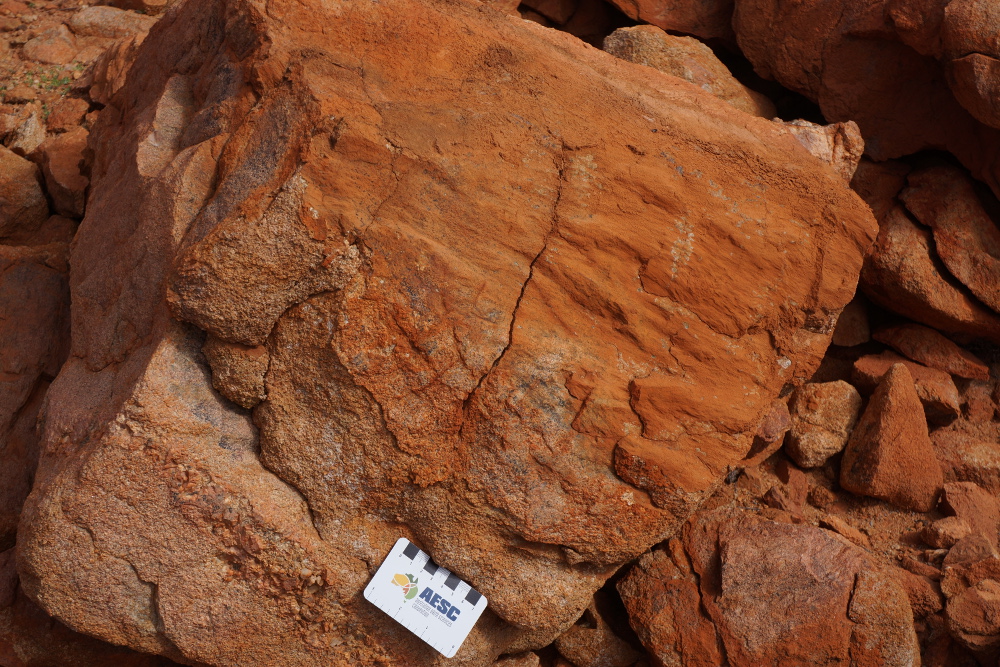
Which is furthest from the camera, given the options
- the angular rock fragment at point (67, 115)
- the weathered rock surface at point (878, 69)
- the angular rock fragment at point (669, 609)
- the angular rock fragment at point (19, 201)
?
the angular rock fragment at point (67, 115)

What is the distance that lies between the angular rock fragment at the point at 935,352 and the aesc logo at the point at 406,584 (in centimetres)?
265

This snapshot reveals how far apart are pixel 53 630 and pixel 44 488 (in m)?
0.60

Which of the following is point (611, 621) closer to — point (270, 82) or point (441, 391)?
point (441, 391)

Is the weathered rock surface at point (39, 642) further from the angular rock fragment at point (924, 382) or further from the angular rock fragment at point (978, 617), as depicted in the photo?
the angular rock fragment at point (924, 382)

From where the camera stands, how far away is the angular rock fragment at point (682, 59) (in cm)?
408

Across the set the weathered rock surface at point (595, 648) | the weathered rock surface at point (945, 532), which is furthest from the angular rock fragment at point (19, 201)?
the weathered rock surface at point (945, 532)

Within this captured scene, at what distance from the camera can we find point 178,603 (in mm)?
2475

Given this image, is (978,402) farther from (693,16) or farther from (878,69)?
(693,16)

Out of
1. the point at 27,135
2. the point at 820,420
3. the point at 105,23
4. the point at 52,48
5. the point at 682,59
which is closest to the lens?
the point at 820,420

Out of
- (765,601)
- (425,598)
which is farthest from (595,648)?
(425,598)

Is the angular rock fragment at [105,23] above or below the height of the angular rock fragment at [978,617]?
below

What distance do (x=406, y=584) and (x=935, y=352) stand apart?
2770mm

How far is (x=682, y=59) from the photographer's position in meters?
4.09

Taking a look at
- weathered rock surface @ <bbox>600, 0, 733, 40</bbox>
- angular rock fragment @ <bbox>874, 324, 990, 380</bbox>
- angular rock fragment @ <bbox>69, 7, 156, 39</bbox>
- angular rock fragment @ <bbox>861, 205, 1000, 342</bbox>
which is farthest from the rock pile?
angular rock fragment @ <bbox>69, 7, 156, 39</bbox>
